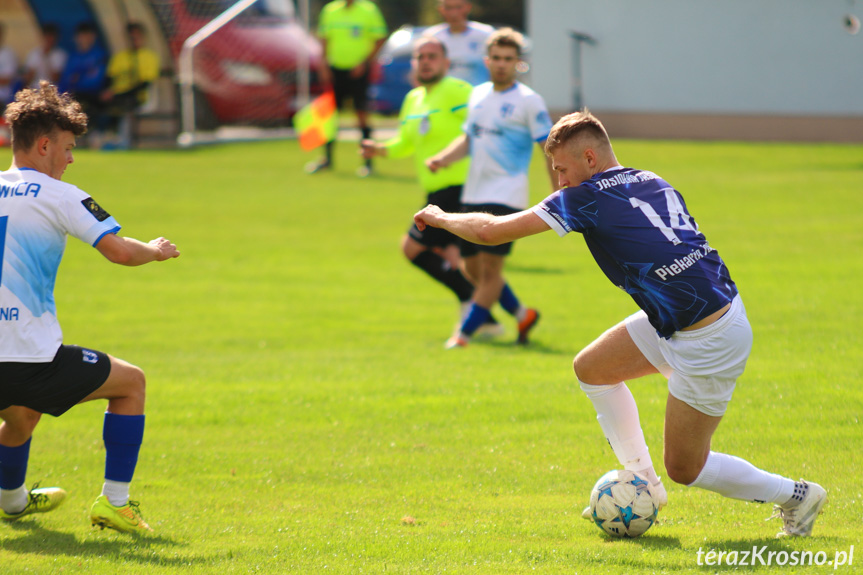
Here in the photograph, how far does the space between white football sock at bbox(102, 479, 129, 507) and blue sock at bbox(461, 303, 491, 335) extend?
4584 mm

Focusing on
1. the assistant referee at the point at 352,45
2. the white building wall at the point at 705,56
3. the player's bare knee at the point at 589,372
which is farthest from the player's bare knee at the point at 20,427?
the white building wall at the point at 705,56

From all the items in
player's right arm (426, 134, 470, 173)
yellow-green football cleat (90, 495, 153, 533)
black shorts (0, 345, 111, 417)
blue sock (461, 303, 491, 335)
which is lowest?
blue sock (461, 303, 491, 335)

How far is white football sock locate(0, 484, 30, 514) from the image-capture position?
16.2 ft

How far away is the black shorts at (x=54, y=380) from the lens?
14.2 ft

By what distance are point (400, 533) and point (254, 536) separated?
2.25 feet

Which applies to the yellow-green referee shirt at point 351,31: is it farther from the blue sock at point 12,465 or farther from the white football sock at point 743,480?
the white football sock at point 743,480

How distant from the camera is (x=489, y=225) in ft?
14.5

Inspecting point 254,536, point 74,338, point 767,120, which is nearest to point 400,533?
point 254,536

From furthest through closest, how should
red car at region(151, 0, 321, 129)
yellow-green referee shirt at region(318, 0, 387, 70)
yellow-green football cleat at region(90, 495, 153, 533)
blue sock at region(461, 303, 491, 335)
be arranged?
red car at region(151, 0, 321, 129) < yellow-green referee shirt at region(318, 0, 387, 70) < blue sock at region(461, 303, 491, 335) < yellow-green football cleat at region(90, 495, 153, 533)

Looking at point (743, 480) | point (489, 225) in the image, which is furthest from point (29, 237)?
point (743, 480)

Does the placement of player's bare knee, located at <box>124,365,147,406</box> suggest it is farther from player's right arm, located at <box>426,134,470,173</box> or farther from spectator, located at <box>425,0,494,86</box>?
spectator, located at <box>425,0,494,86</box>

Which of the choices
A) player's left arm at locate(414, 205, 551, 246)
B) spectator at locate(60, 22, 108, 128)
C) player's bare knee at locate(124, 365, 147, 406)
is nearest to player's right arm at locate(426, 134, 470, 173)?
player's left arm at locate(414, 205, 551, 246)

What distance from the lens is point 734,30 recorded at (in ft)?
78.2

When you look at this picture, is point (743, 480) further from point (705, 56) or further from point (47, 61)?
point (47, 61)
